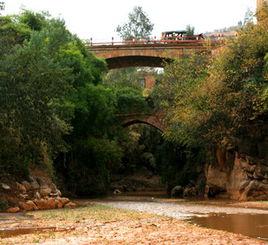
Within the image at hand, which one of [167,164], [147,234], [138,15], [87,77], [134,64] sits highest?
[138,15]

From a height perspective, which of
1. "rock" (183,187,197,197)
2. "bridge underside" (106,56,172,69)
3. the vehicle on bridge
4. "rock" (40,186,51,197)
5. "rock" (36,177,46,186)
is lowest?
"rock" (183,187,197,197)

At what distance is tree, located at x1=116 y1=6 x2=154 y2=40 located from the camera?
283ft

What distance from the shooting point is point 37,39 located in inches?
1356

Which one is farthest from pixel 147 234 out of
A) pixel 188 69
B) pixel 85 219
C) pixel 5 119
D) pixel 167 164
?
pixel 167 164

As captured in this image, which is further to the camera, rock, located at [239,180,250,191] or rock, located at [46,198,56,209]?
rock, located at [239,180,250,191]

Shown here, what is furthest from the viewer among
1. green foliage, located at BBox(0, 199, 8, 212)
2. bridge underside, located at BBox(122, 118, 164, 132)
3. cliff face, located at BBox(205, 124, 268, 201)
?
bridge underside, located at BBox(122, 118, 164, 132)

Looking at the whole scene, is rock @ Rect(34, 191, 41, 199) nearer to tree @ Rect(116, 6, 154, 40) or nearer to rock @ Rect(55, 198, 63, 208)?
rock @ Rect(55, 198, 63, 208)

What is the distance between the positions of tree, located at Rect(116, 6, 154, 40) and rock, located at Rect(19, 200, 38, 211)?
62.6m

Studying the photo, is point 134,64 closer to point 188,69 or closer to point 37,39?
point 188,69

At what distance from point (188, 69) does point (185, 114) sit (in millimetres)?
8074

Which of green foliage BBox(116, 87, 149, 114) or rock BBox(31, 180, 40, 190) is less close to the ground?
green foliage BBox(116, 87, 149, 114)

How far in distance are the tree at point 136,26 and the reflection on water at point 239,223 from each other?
6643cm

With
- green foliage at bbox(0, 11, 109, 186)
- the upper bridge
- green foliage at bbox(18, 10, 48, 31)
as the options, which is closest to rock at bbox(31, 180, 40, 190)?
green foliage at bbox(0, 11, 109, 186)

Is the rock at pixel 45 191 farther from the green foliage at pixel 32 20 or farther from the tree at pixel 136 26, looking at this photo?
the tree at pixel 136 26
